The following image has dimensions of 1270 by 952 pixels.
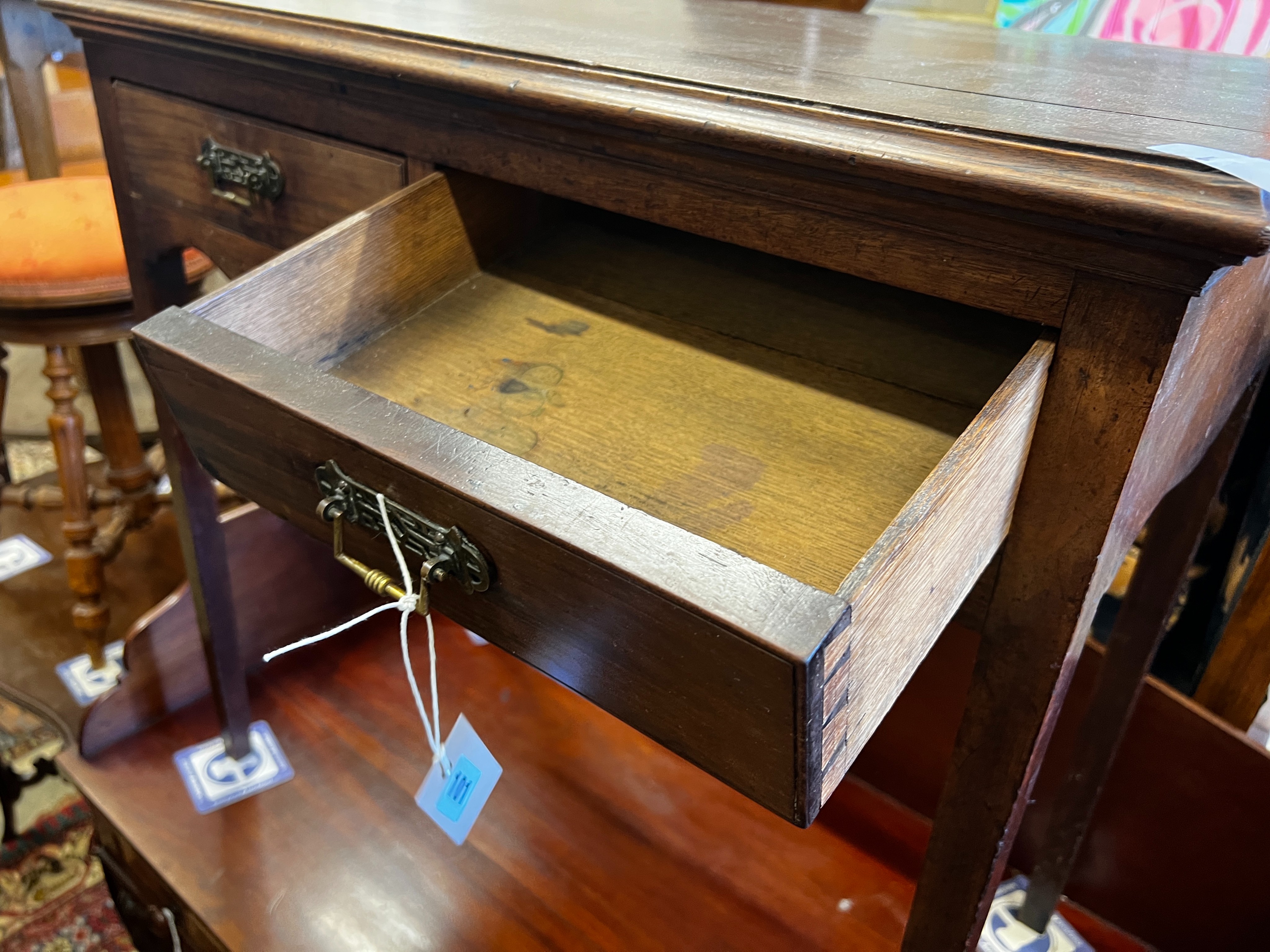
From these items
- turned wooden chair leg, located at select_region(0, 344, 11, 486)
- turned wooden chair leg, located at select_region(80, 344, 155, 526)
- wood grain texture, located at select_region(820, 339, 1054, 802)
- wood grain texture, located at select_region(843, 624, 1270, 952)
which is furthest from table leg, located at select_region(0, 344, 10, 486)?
wood grain texture, located at select_region(820, 339, 1054, 802)

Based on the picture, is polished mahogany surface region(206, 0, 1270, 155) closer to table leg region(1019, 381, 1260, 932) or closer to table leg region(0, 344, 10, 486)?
table leg region(1019, 381, 1260, 932)

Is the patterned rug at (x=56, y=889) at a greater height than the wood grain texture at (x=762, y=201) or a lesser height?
lesser

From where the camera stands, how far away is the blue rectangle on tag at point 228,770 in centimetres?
104

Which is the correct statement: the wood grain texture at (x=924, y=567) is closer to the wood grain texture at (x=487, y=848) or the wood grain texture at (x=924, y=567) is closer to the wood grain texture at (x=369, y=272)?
the wood grain texture at (x=369, y=272)

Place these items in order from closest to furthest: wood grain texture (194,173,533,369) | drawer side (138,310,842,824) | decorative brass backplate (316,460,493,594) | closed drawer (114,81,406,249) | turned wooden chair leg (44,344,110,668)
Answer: drawer side (138,310,842,824)
decorative brass backplate (316,460,493,594)
wood grain texture (194,173,533,369)
closed drawer (114,81,406,249)
turned wooden chair leg (44,344,110,668)

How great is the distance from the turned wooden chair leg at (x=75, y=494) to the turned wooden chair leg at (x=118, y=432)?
0.13 meters

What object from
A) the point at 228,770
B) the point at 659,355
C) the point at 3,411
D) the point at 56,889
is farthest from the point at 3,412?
the point at 659,355

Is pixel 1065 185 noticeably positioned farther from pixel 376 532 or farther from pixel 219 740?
pixel 219 740

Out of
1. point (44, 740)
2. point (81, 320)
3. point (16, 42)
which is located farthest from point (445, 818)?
point (16, 42)

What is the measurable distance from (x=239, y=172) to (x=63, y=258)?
512 millimetres

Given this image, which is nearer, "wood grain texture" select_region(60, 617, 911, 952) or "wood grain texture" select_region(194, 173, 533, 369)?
"wood grain texture" select_region(194, 173, 533, 369)

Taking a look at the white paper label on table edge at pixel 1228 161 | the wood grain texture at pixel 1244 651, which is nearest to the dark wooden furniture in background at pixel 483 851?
the wood grain texture at pixel 1244 651

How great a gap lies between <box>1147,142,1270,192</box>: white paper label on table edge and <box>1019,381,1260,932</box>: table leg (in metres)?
0.37

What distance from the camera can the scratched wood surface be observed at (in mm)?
510
